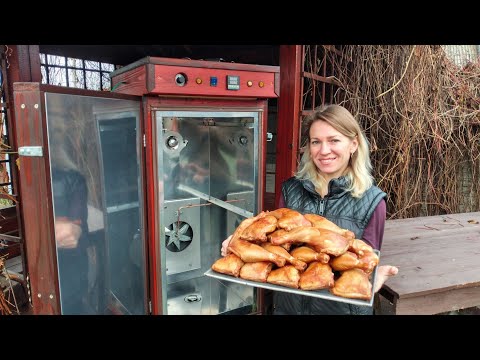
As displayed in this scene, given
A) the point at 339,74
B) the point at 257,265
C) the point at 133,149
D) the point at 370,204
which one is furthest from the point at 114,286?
the point at 339,74

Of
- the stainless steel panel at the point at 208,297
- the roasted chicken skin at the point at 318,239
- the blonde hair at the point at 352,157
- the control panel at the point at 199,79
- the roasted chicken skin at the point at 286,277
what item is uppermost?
the control panel at the point at 199,79

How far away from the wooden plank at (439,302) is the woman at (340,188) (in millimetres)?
232

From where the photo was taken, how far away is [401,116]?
10.5ft

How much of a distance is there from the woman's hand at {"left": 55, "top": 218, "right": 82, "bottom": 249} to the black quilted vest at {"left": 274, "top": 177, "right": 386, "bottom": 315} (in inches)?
39.5

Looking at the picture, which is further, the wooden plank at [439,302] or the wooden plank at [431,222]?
the wooden plank at [431,222]

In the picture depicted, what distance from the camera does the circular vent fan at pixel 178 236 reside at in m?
2.38

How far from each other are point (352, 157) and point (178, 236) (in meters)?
1.43

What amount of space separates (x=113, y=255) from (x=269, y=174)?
6.61ft

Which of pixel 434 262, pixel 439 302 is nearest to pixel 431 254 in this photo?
pixel 434 262

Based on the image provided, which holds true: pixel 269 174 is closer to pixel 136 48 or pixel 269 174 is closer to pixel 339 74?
pixel 339 74

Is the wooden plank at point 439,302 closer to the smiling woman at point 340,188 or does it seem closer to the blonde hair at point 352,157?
the smiling woman at point 340,188

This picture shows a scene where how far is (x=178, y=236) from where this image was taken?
2.42m

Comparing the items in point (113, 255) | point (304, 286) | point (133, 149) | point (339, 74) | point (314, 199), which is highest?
point (339, 74)

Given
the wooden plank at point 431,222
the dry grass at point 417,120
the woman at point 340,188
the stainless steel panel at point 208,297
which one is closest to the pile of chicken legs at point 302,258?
the woman at point 340,188
